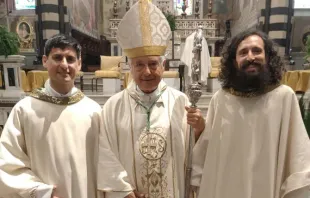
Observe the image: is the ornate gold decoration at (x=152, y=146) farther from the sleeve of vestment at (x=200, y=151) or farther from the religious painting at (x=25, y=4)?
the religious painting at (x=25, y=4)

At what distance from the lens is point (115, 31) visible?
39.9 ft

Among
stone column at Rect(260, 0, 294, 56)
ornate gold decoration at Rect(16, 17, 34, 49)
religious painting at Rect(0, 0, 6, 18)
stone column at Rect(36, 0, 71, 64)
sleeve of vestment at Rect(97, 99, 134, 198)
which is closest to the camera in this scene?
sleeve of vestment at Rect(97, 99, 134, 198)

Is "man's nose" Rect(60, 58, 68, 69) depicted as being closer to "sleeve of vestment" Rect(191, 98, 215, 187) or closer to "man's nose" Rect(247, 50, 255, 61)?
"sleeve of vestment" Rect(191, 98, 215, 187)

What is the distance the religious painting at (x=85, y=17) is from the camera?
11.9 meters

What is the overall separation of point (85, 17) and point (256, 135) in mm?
12434

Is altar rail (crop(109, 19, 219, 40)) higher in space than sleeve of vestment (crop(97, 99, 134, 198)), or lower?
higher

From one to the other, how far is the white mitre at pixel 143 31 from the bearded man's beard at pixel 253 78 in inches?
22.6

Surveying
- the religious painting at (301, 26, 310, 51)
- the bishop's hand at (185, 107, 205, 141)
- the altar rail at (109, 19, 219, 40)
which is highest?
the altar rail at (109, 19, 219, 40)

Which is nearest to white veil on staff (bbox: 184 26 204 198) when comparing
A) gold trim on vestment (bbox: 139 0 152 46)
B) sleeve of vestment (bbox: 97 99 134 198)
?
gold trim on vestment (bbox: 139 0 152 46)

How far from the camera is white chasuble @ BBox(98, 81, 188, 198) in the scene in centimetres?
200

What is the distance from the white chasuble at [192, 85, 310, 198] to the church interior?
5708mm

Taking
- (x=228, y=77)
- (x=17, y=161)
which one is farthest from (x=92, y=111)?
(x=228, y=77)

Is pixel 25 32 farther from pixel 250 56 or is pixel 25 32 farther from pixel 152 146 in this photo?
pixel 250 56

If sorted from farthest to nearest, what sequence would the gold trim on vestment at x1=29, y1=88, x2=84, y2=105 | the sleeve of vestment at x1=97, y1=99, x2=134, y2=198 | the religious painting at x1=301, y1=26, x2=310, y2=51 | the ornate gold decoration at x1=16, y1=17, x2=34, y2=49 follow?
the ornate gold decoration at x1=16, y1=17, x2=34, y2=49
the religious painting at x1=301, y1=26, x2=310, y2=51
the gold trim on vestment at x1=29, y1=88, x2=84, y2=105
the sleeve of vestment at x1=97, y1=99, x2=134, y2=198
